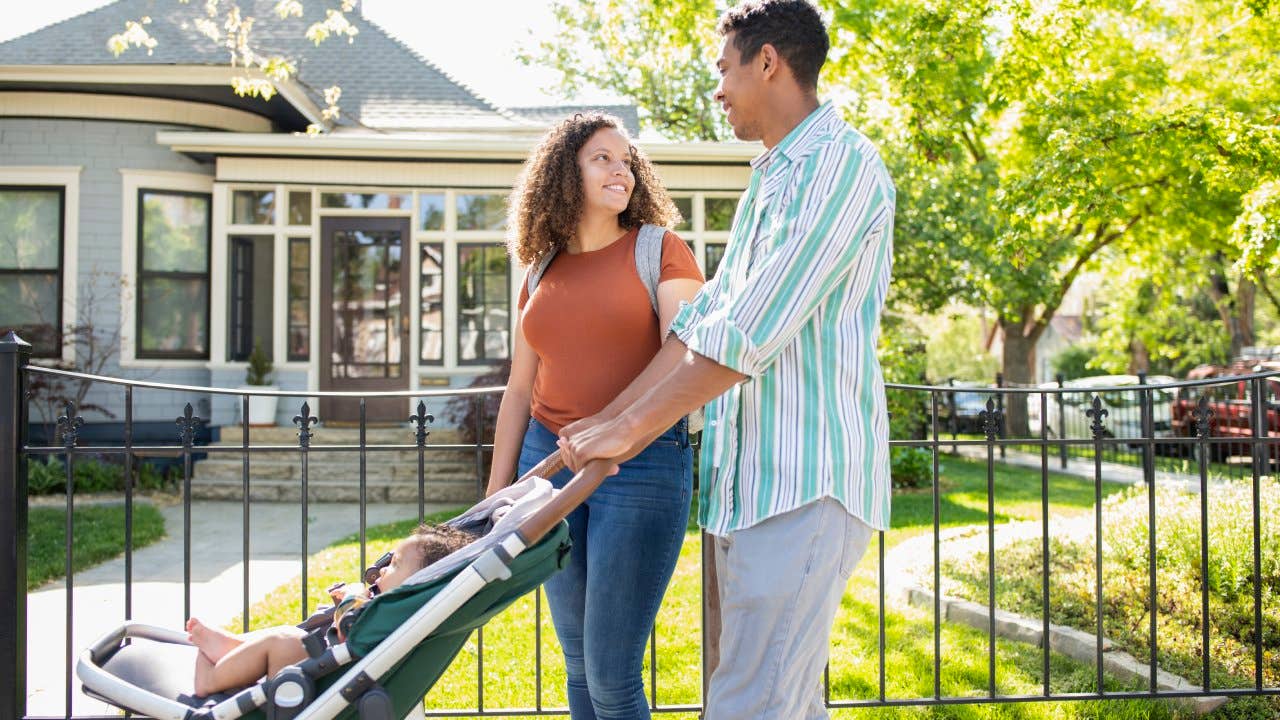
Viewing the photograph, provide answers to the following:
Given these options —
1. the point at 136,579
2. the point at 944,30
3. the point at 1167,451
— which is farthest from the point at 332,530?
the point at 1167,451

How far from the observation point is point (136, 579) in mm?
6902

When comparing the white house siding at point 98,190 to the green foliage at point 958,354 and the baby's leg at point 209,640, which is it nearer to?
the baby's leg at point 209,640

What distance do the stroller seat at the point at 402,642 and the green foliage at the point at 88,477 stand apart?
29.7 ft

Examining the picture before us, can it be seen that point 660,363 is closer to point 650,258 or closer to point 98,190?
point 650,258

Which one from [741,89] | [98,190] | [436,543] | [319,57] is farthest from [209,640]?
[319,57]

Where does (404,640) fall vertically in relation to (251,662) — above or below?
above

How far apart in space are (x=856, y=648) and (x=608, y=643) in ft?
9.97

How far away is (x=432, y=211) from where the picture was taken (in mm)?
13078

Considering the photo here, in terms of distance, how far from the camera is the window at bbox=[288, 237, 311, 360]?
13.0 m

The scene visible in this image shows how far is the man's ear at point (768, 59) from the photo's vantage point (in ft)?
6.85

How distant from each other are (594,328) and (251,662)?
1.24 metres

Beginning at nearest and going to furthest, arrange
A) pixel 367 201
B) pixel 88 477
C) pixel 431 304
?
pixel 88 477 < pixel 367 201 < pixel 431 304

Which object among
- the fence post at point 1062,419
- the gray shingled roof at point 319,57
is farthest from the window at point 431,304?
Result: the fence post at point 1062,419

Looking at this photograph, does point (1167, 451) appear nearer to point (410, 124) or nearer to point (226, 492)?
point (410, 124)
